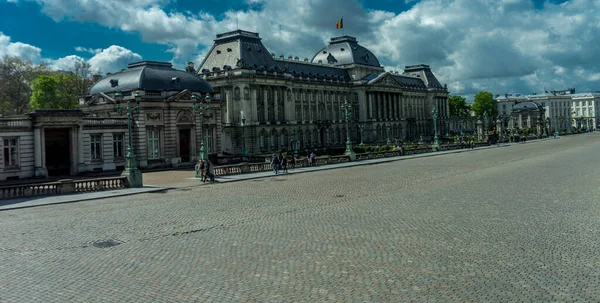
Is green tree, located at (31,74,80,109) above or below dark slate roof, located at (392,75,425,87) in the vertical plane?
below

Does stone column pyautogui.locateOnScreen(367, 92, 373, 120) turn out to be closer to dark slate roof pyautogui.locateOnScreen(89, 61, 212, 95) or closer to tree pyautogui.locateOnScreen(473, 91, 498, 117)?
dark slate roof pyautogui.locateOnScreen(89, 61, 212, 95)

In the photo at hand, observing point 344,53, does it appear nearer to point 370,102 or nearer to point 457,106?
point 370,102

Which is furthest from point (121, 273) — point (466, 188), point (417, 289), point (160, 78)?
point (160, 78)

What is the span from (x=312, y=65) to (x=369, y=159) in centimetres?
5138

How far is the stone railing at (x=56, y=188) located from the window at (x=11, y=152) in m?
9.50

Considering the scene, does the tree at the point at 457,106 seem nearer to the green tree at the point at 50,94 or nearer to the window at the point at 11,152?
the green tree at the point at 50,94

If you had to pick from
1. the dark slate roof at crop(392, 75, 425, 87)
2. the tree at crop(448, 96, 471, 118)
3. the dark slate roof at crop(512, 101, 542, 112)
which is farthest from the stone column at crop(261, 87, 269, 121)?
the tree at crop(448, 96, 471, 118)

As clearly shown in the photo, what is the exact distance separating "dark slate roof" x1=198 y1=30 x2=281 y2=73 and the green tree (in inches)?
849

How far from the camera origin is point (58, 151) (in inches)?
1698

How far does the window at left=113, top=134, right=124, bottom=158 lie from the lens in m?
48.8

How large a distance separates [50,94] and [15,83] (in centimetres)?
1055

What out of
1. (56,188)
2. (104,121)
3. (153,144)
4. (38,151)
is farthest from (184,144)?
(56,188)

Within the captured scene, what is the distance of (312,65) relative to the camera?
4218 inches

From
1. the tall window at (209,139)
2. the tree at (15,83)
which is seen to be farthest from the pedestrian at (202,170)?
the tree at (15,83)
